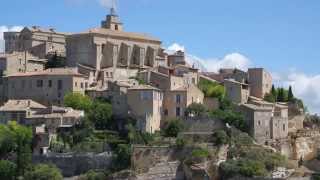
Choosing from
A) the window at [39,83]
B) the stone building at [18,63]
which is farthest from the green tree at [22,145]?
the stone building at [18,63]

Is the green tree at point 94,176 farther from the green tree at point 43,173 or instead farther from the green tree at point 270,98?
the green tree at point 270,98

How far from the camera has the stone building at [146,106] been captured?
65.2 m

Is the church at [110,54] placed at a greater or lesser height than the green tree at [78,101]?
greater

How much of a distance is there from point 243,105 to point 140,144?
8673mm

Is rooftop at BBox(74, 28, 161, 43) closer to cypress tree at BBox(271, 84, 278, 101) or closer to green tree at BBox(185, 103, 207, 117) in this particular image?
cypress tree at BBox(271, 84, 278, 101)

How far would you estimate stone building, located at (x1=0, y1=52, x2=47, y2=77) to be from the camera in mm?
74062

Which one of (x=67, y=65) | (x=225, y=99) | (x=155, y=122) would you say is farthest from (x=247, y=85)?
(x=67, y=65)

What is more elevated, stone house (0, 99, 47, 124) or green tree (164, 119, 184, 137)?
stone house (0, 99, 47, 124)

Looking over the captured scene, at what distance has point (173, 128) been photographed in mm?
64750

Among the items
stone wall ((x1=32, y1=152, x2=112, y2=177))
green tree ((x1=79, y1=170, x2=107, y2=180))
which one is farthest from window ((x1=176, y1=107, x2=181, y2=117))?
green tree ((x1=79, y1=170, x2=107, y2=180))

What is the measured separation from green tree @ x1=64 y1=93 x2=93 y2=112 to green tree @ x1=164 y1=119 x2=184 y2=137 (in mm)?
6071

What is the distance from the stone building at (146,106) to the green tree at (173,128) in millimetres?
1044

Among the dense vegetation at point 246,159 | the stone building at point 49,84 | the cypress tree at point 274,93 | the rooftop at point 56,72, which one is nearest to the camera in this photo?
the dense vegetation at point 246,159

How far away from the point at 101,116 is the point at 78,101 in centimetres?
252
